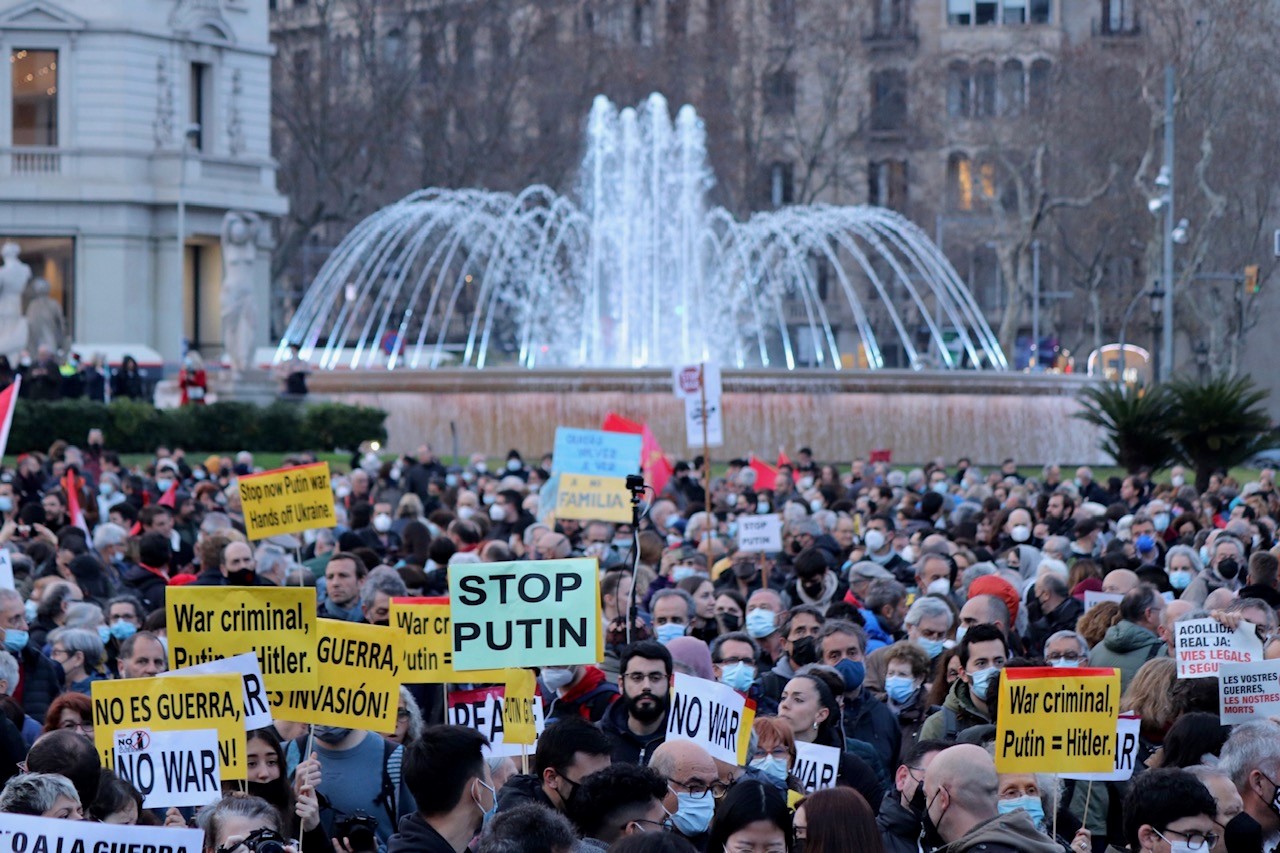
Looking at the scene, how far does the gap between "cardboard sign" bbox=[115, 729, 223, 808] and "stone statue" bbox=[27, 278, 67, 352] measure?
3784 centimetres

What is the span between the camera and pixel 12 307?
45.3 m

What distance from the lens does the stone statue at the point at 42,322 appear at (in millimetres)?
45094

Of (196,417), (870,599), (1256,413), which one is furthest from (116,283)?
(870,599)

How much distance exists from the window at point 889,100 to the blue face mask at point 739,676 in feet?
199

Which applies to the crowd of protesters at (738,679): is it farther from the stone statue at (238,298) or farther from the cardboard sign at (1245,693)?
the stone statue at (238,298)

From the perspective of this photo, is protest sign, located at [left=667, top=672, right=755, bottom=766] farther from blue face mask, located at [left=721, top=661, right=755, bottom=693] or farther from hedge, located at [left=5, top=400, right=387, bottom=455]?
hedge, located at [left=5, top=400, right=387, bottom=455]

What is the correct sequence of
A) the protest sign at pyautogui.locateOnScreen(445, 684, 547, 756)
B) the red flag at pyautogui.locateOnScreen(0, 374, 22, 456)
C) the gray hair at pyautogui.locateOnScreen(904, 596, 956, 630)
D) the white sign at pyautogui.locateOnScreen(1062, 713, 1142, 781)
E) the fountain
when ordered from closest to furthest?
the white sign at pyautogui.locateOnScreen(1062, 713, 1142, 781) → the protest sign at pyautogui.locateOnScreen(445, 684, 547, 756) → the gray hair at pyautogui.locateOnScreen(904, 596, 956, 630) → the red flag at pyautogui.locateOnScreen(0, 374, 22, 456) → the fountain

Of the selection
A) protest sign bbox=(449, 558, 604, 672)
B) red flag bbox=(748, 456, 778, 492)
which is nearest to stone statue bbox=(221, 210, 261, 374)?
red flag bbox=(748, 456, 778, 492)

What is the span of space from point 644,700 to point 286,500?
641cm

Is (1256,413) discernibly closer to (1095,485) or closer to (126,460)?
(1095,485)

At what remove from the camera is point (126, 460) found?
33875 mm

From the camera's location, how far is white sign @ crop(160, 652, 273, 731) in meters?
8.53

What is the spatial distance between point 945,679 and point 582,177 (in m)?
54.6

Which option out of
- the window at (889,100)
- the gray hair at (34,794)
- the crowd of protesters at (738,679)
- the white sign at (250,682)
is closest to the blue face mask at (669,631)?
the crowd of protesters at (738,679)
